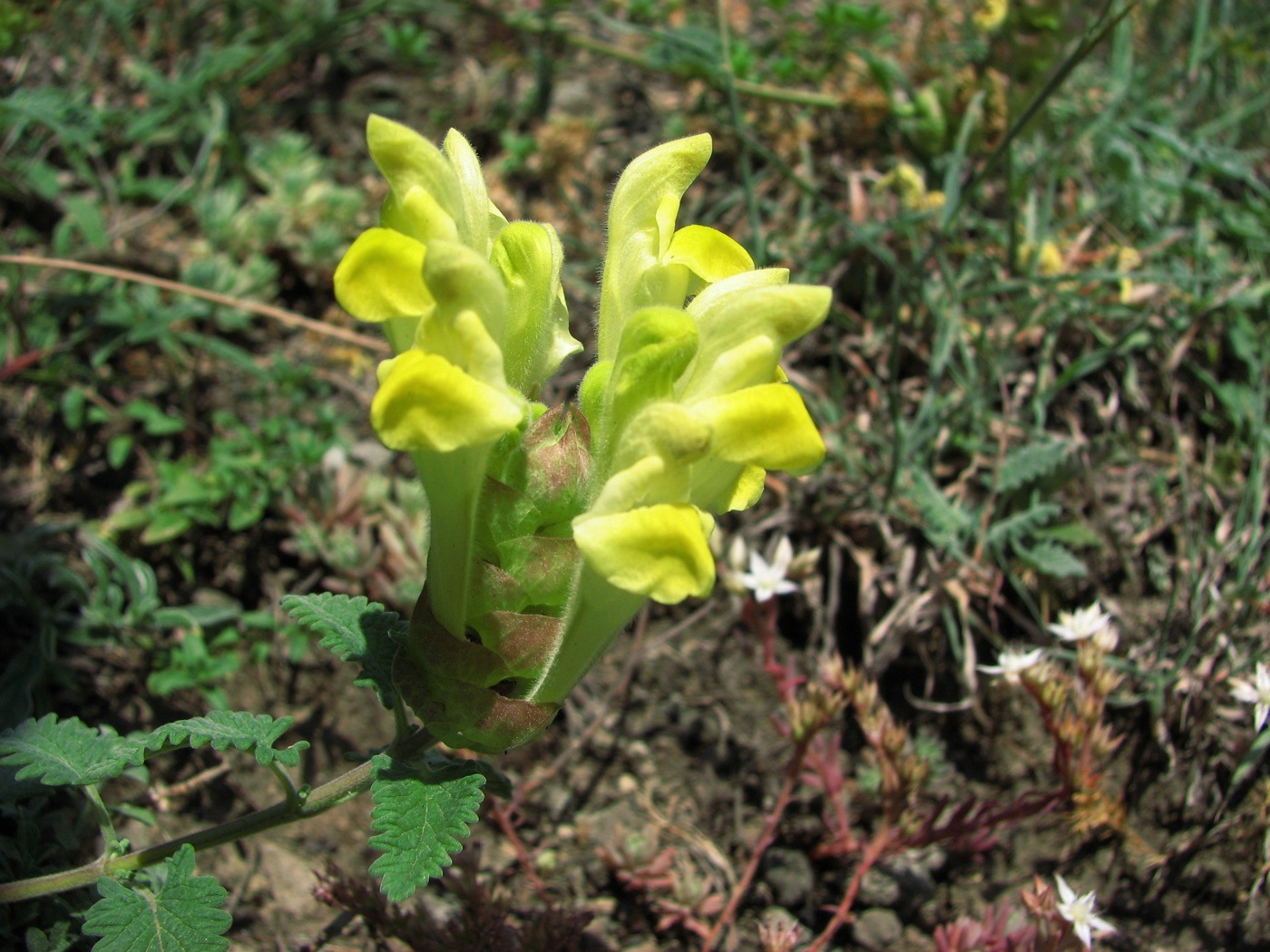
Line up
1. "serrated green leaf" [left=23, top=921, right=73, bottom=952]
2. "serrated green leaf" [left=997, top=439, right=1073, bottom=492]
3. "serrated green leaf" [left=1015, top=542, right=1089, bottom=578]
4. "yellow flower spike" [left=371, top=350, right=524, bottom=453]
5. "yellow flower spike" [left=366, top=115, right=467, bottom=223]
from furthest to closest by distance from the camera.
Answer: "serrated green leaf" [left=997, top=439, right=1073, bottom=492]
"serrated green leaf" [left=1015, top=542, right=1089, bottom=578]
"serrated green leaf" [left=23, top=921, right=73, bottom=952]
"yellow flower spike" [left=366, top=115, right=467, bottom=223]
"yellow flower spike" [left=371, top=350, right=524, bottom=453]

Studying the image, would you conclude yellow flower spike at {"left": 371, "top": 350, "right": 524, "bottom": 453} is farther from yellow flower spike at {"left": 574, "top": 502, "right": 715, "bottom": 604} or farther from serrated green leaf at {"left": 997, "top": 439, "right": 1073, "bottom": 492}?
serrated green leaf at {"left": 997, "top": 439, "right": 1073, "bottom": 492}

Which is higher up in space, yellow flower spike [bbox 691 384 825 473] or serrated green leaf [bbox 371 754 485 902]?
yellow flower spike [bbox 691 384 825 473]

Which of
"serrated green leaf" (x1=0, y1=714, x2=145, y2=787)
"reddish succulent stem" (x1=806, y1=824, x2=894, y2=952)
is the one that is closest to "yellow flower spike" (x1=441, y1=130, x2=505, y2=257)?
"serrated green leaf" (x1=0, y1=714, x2=145, y2=787)

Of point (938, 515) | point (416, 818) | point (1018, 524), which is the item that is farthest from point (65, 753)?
point (1018, 524)

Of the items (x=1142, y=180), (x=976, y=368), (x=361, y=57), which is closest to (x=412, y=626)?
(x=976, y=368)

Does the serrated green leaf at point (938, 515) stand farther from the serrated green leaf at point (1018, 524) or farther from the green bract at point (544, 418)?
the green bract at point (544, 418)

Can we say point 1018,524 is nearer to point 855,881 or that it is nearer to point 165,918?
point 855,881
